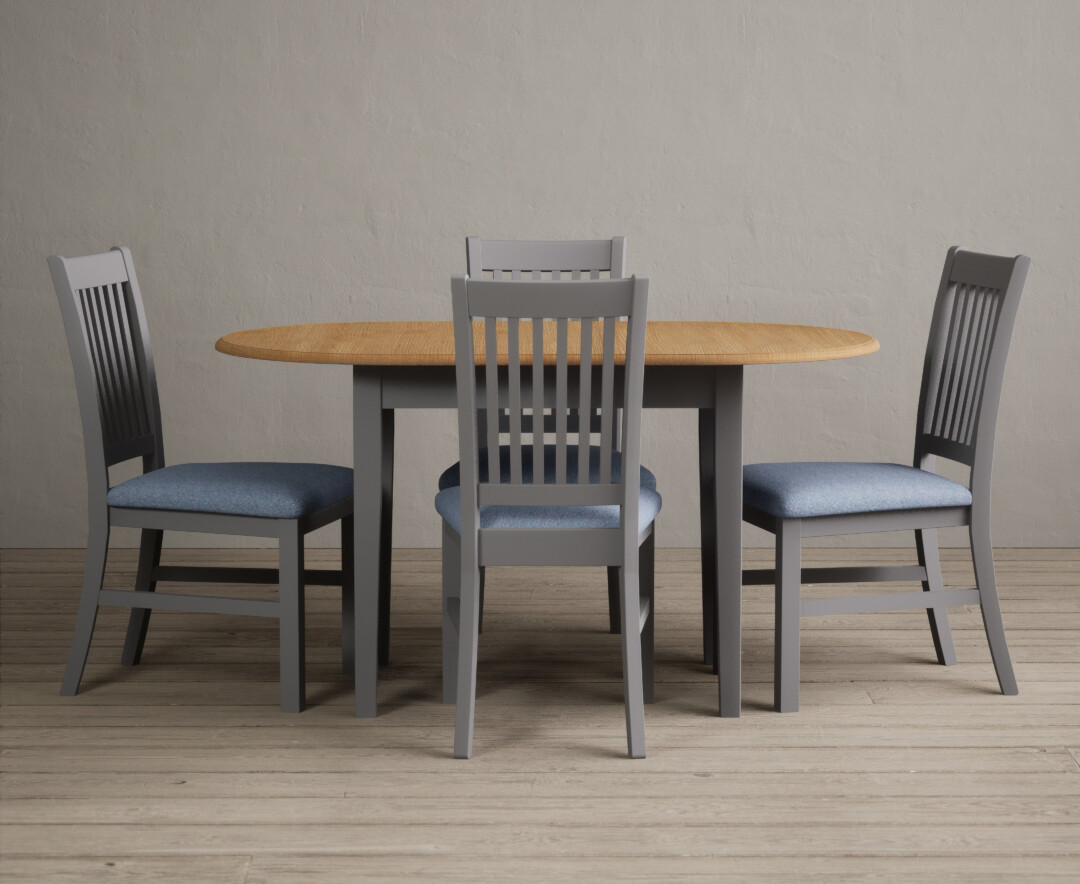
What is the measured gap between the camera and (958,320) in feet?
9.13

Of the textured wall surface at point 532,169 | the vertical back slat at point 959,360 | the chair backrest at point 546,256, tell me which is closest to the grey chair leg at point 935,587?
the vertical back slat at point 959,360

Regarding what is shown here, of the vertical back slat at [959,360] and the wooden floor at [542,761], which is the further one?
the vertical back slat at [959,360]

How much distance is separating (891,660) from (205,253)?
2441 millimetres

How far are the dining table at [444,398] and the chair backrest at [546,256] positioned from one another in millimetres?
482

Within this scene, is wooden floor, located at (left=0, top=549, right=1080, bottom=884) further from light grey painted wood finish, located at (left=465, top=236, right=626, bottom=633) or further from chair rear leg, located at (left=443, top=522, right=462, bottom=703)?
light grey painted wood finish, located at (left=465, top=236, right=626, bottom=633)

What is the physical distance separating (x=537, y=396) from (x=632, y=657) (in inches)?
21.1

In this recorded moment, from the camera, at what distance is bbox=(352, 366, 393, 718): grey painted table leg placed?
8.09 feet

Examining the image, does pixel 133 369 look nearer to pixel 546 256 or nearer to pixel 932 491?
pixel 546 256

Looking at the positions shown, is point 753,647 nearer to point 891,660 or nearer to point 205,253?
point 891,660

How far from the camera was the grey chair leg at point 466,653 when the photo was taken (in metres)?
2.32

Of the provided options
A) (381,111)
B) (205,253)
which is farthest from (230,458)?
(381,111)

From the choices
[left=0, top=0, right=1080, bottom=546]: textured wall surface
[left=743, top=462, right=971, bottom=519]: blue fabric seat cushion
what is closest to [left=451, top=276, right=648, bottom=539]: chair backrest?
[left=743, top=462, right=971, bottom=519]: blue fabric seat cushion

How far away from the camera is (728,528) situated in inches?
99.0

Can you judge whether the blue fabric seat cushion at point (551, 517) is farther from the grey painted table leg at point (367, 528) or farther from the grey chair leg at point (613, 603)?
the grey chair leg at point (613, 603)
